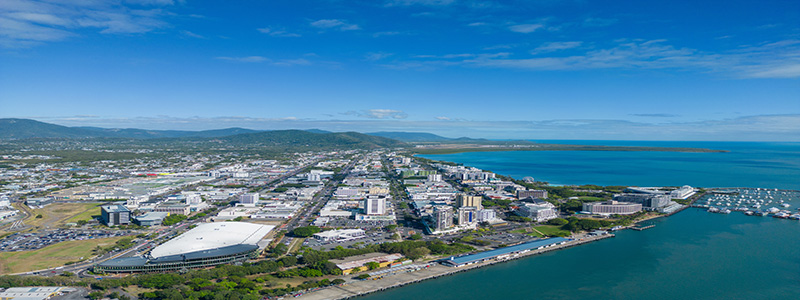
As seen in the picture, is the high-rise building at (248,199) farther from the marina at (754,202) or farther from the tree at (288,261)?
the marina at (754,202)

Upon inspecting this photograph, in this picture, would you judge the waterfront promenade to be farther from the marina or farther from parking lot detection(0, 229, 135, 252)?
the marina

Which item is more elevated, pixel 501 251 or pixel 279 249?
pixel 501 251

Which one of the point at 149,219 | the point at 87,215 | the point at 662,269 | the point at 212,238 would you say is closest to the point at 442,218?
the point at 662,269

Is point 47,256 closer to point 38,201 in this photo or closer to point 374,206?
point 374,206

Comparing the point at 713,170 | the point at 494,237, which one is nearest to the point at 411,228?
the point at 494,237

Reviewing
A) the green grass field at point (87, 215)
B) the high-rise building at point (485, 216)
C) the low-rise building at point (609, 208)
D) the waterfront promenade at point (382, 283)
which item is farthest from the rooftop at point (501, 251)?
the green grass field at point (87, 215)

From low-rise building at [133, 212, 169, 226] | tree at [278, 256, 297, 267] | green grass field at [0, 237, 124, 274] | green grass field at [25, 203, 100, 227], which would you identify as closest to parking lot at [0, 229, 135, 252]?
green grass field at [0, 237, 124, 274]

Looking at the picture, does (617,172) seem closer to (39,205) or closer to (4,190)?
(39,205)
